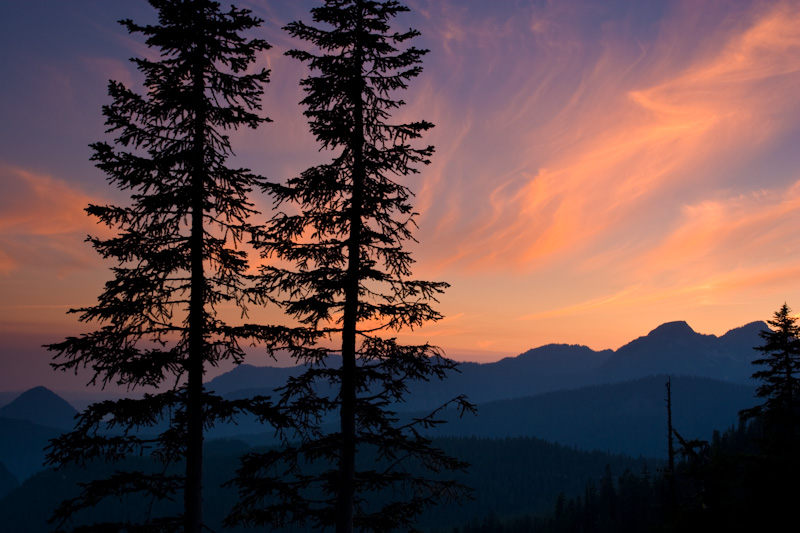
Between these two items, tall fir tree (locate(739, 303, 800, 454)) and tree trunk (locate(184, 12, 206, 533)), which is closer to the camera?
tree trunk (locate(184, 12, 206, 533))

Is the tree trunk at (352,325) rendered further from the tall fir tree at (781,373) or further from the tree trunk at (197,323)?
the tall fir tree at (781,373)

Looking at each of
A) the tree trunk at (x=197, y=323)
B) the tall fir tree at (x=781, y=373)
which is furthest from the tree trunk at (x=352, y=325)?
A: the tall fir tree at (x=781, y=373)

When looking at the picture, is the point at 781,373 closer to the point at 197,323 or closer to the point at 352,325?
the point at 352,325

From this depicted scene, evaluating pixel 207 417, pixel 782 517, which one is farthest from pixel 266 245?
pixel 782 517

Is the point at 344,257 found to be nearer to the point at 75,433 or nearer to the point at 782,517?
the point at 75,433

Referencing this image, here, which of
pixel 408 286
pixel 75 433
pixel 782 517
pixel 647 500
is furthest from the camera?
pixel 647 500

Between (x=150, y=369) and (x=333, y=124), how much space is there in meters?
7.39

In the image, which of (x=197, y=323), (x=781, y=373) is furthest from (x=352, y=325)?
(x=781, y=373)

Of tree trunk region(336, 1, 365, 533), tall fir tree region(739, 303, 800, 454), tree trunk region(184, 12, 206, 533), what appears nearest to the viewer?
tree trunk region(184, 12, 206, 533)

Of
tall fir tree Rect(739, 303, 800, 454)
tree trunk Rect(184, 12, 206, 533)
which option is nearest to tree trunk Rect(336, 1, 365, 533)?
tree trunk Rect(184, 12, 206, 533)

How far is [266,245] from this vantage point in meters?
12.2

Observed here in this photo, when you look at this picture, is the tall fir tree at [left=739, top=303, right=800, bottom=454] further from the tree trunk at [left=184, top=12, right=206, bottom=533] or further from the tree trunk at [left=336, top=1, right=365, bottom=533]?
the tree trunk at [left=184, top=12, right=206, bottom=533]

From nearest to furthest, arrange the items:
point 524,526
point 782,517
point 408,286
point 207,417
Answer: point 207,417 → point 408,286 → point 782,517 → point 524,526

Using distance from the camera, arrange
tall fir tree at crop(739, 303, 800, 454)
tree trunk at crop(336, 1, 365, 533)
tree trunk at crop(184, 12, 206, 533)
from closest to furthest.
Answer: tree trunk at crop(184, 12, 206, 533)
tree trunk at crop(336, 1, 365, 533)
tall fir tree at crop(739, 303, 800, 454)
